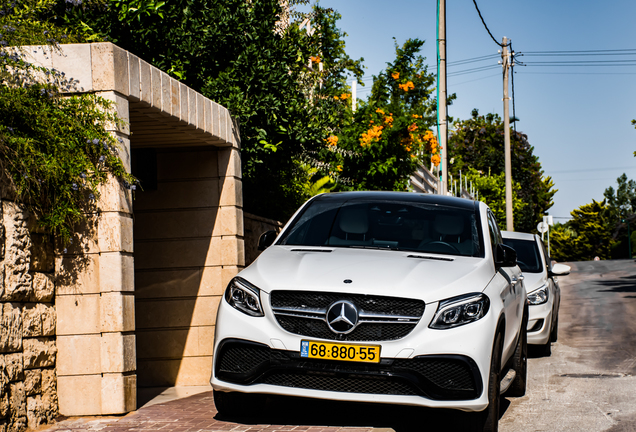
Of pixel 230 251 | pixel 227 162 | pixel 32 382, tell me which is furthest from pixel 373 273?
pixel 227 162

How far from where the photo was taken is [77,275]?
21.5 ft

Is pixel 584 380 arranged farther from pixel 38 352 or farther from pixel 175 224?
pixel 38 352

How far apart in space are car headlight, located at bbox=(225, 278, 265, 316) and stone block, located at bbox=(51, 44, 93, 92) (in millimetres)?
2127

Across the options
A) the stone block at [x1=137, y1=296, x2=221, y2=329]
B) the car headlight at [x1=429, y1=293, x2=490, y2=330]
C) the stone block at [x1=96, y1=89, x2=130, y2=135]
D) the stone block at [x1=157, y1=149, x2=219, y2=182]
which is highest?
the stone block at [x1=96, y1=89, x2=130, y2=135]

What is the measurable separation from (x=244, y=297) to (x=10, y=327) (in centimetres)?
170

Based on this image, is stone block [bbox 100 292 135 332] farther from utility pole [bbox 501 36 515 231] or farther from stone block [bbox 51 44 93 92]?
utility pole [bbox 501 36 515 231]

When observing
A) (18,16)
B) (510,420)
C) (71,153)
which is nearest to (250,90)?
(18,16)

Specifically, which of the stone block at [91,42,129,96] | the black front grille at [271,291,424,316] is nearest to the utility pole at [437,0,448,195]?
the stone block at [91,42,129,96]

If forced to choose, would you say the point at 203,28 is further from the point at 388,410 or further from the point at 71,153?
the point at 388,410

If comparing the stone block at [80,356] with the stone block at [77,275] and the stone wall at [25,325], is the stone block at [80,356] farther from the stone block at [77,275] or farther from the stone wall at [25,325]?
the stone block at [77,275]

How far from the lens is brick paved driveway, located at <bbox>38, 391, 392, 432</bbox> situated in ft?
19.0

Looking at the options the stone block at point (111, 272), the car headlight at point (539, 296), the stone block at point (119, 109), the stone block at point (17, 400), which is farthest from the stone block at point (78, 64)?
the car headlight at point (539, 296)

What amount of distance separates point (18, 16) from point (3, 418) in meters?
3.91

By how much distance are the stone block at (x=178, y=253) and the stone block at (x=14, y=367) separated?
343cm
